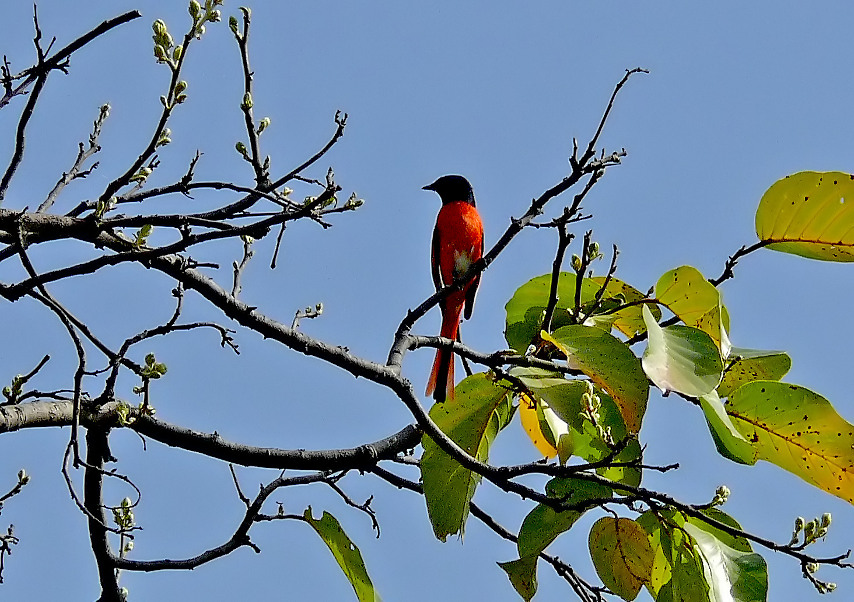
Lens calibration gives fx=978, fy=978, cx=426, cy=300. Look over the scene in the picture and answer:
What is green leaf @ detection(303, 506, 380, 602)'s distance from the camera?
7.30 ft

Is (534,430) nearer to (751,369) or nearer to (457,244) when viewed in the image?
(751,369)

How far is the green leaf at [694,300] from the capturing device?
1.82 metres

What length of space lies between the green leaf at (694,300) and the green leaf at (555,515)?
356 millimetres

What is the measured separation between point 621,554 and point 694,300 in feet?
1.91

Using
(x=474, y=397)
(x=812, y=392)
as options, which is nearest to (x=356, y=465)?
(x=474, y=397)

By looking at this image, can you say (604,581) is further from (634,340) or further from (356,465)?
(356,465)

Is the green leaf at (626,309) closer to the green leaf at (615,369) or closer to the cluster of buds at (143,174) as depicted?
the green leaf at (615,369)

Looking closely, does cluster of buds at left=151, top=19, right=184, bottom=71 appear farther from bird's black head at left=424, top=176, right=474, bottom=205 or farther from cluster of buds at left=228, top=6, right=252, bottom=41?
bird's black head at left=424, top=176, right=474, bottom=205

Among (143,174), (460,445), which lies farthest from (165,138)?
(460,445)

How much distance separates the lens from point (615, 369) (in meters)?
1.73

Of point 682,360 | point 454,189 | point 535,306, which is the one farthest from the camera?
point 454,189

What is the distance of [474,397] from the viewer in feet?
6.68

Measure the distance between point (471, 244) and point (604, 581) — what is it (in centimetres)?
346

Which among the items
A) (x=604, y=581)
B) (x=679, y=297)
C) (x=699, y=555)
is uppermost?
(x=679, y=297)
